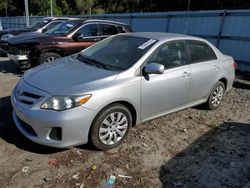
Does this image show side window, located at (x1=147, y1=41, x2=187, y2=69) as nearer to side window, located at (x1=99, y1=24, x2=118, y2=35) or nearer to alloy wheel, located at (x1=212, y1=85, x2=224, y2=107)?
alloy wheel, located at (x1=212, y1=85, x2=224, y2=107)

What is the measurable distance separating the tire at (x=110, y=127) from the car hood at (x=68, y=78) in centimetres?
41

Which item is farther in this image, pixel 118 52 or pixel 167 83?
pixel 118 52

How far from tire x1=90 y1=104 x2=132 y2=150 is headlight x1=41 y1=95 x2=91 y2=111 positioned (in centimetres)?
38

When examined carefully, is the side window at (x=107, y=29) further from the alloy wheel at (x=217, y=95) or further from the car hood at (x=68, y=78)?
the car hood at (x=68, y=78)

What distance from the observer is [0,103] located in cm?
541

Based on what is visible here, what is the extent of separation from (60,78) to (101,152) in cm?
119

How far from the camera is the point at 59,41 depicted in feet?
25.8

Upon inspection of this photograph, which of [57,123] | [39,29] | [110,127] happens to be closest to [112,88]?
[110,127]

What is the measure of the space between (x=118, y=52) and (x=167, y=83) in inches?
37.6

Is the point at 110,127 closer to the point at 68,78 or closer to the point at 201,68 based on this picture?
the point at 68,78

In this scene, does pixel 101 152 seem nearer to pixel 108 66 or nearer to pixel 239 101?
pixel 108 66

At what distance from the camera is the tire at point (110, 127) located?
11.9 feet

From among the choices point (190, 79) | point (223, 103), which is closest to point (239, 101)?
point (223, 103)

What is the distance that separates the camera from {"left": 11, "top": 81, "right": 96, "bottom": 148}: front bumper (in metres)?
3.30
